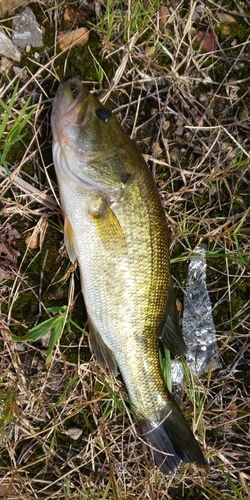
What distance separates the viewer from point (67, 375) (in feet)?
9.61

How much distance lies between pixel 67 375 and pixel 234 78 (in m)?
2.49

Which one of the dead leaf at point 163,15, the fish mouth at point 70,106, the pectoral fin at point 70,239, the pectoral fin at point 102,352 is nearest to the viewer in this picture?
the fish mouth at point 70,106

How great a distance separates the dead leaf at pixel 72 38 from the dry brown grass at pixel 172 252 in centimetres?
6

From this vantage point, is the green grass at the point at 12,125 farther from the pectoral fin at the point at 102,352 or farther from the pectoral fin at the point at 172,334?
the pectoral fin at the point at 172,334

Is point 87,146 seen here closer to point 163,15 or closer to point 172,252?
point 172,252

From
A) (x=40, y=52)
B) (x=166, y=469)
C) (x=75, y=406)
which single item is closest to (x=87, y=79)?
(x=40, y=52)

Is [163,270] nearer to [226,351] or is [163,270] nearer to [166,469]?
[226,351]

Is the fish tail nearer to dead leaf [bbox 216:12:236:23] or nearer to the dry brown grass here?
the dry brown grass

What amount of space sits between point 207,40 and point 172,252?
159cm

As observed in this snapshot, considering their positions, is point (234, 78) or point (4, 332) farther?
point (234, 78)

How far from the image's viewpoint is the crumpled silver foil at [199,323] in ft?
10.5

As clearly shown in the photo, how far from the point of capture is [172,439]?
273cm

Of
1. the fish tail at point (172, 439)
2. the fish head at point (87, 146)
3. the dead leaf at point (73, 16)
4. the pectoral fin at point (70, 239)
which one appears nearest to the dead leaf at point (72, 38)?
the dead leaf at point (73, 16)

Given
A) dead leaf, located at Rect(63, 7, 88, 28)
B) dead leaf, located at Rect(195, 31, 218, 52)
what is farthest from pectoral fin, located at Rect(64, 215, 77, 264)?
dead leaf, located at Rect(195, 31, 218, 52)
